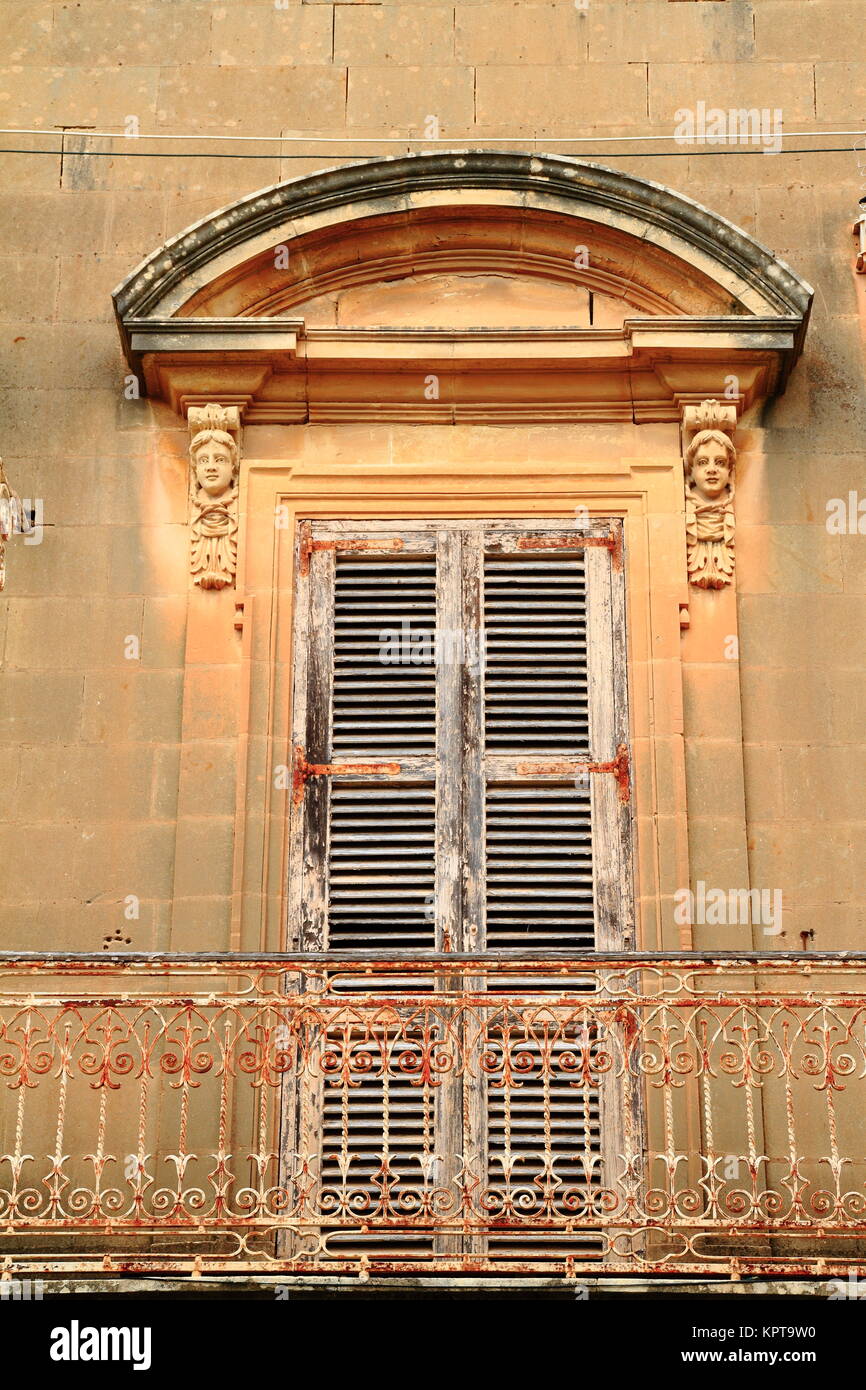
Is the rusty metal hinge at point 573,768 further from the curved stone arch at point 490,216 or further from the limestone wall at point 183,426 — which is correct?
the curved stone arch at point 490,216

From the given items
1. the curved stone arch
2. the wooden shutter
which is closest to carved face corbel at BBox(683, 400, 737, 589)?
the wooden shutter

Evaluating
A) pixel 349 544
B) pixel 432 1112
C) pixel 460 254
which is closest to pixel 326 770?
pixel 349 544

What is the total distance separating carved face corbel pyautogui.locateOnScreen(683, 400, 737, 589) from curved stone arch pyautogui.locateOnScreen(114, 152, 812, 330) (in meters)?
0.48

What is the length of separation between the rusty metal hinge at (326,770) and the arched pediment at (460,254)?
155 centimetres

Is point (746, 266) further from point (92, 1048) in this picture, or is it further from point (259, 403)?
point (92, 1048)

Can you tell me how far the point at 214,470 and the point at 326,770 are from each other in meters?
1.36

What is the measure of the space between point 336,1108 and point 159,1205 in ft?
2.58

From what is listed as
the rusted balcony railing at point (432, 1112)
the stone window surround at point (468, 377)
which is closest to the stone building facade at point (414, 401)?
the stone window surround at point (468, 377)

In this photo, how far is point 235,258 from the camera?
9.84 metres

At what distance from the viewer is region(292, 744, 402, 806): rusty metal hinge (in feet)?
30.9

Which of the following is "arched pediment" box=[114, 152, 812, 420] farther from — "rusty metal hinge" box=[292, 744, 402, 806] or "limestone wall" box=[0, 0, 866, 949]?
"rusty metal hinge" box=[292, 744, 402, 806]

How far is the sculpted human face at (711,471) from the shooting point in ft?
31.8

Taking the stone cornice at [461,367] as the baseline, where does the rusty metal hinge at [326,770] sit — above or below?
below
